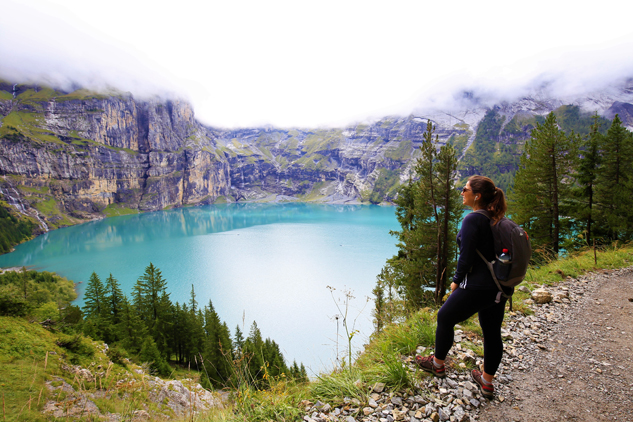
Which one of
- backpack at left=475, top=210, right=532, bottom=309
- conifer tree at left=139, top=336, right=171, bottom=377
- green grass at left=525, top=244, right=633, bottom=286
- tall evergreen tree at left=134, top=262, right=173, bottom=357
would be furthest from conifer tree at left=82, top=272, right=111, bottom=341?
green grass at left=525, top=244, right=633, bottom=286

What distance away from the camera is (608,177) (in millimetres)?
15836

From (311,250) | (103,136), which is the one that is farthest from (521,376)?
(103,136)

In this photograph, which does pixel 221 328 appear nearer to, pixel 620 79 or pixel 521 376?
pixel 521 376

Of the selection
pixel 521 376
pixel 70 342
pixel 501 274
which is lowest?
pixel 70 342

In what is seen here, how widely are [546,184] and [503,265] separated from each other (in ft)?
59.1

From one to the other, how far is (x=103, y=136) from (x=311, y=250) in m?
184

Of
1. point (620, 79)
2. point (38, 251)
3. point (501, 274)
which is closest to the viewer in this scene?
point (501, 274)

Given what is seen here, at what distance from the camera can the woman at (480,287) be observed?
2834mm

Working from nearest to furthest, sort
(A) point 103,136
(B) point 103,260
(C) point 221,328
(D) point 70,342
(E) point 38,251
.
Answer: (D) point 70,342 → (C) point 221,328 → (B) point 103,260 → (E) point 38,251 → (A) point 103,136

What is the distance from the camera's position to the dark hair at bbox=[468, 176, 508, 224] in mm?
2850

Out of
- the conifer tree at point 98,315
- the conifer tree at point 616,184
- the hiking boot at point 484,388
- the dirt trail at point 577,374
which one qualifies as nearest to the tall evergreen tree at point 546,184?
the conifer tree at point 616,184

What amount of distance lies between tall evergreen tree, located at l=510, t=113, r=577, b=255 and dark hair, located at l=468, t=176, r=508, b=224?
14843 millimetres

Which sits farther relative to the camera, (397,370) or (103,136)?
(103,136)

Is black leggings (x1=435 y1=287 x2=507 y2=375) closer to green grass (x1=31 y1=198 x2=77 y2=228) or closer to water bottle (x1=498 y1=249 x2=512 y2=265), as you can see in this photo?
water bottle (x1=498 y1=249 x2=512 y2=265)
